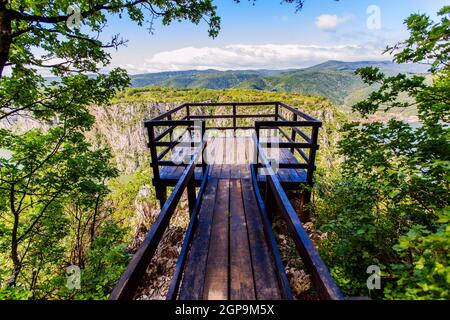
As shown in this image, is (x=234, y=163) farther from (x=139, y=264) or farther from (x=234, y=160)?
(x=139, y=264)

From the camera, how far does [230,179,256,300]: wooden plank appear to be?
2258 mm

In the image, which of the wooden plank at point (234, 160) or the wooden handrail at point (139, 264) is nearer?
the wooden handrail at point (139, 264)

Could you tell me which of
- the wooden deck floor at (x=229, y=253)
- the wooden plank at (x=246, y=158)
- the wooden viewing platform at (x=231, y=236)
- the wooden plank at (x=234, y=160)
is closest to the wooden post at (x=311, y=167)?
the wooden viewing platform at (x=231, y=236)

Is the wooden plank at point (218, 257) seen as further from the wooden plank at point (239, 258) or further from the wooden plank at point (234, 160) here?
the wooden plank at point (234, 160)

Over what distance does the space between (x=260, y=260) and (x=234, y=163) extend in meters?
3.82

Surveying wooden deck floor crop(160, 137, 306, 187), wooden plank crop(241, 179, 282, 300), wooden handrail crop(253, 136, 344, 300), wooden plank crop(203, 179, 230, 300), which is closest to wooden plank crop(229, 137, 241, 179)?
wooden deck floor crop(160, 137, 306, 187)

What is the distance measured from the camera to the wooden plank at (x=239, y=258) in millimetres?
2258

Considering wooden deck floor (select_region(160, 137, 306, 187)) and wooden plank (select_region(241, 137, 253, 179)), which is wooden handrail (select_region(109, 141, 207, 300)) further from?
wooden plank (select_region(241, 137, 253, 179))

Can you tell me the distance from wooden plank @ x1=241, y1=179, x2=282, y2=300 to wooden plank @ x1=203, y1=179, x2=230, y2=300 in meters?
0.34

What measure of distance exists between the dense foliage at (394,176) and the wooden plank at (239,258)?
53.1 inches

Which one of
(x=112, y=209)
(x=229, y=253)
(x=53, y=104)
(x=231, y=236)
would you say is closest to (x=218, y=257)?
(x=229, y=253)

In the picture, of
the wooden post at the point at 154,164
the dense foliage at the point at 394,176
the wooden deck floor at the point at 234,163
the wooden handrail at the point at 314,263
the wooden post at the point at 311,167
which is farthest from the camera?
the wooden deck floor at the point at 234,163

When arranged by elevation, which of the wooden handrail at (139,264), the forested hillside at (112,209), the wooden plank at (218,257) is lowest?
the forested hillside at (112,209)
